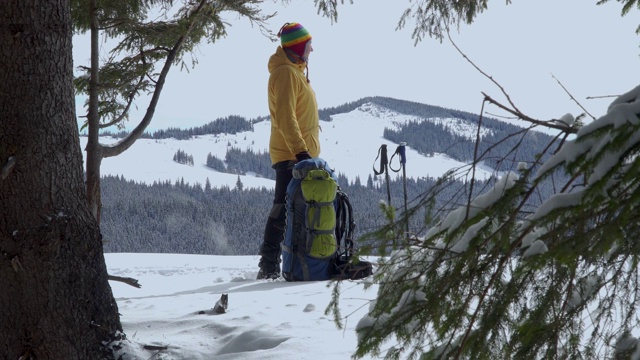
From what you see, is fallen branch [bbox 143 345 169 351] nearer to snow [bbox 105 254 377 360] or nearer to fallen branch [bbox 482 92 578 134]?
snow [bbox 105 254 377 360]

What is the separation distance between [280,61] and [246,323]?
8.10 feet

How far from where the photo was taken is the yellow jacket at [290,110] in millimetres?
4953

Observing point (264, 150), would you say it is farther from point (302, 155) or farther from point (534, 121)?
point (534, 121)

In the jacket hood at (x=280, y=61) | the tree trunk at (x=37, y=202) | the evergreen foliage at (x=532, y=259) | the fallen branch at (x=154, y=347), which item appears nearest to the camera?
the evergreen foliage at (x=532, y=259)

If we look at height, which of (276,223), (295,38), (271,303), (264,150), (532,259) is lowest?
(271,303)

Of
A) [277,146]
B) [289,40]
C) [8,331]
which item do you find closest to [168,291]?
[277,146]

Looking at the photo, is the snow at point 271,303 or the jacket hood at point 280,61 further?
the jacket hood at point 280,61

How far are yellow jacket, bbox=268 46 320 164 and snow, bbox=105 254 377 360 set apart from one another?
3.61 feet

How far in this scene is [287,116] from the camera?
492 centimetres

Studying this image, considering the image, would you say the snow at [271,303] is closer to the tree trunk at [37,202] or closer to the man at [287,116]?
the tree trunk at [37,202]

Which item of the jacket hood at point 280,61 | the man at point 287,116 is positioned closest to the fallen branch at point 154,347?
the man at point 287,116

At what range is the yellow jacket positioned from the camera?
195 inches

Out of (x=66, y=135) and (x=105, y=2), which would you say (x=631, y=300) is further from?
(x=105, y=2)

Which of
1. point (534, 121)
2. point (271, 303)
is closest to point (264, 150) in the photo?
point (271, 303)
